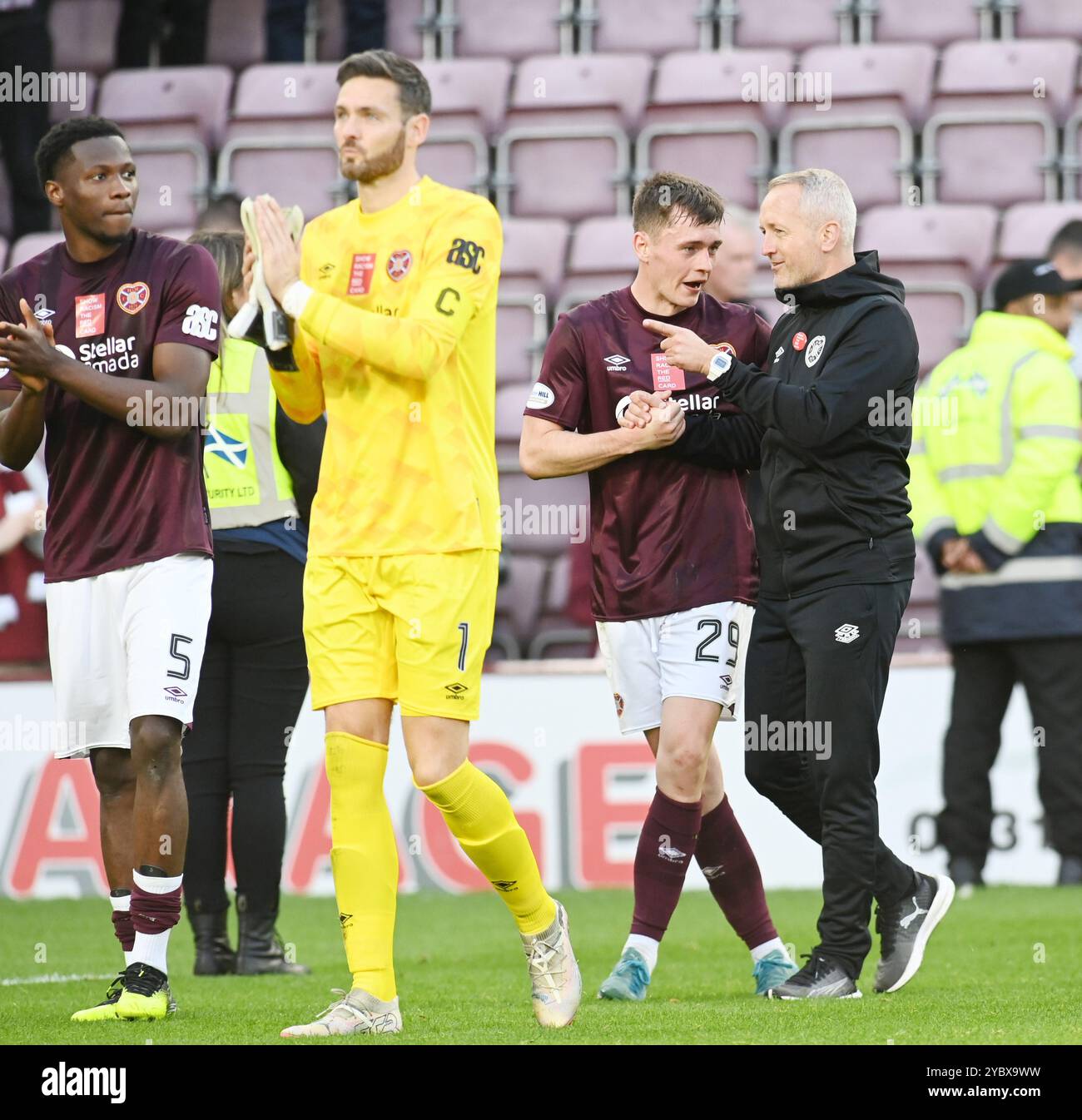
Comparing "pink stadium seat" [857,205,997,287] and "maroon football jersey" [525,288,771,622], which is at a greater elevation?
"pink stadium seat" [857,205,997,287]

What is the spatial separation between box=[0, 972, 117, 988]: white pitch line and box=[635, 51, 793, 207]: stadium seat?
712cm

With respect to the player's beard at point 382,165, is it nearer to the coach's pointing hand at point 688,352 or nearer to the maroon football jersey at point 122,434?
the maroon football jersey at point 122,434

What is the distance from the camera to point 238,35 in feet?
45.3

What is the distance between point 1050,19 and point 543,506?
5.53m

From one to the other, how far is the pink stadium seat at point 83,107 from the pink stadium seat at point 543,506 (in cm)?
456

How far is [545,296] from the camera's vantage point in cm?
1146

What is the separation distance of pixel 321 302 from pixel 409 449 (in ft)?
1.41

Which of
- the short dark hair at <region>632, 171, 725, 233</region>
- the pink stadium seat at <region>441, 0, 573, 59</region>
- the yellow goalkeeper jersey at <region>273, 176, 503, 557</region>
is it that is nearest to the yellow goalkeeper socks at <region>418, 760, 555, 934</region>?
the yellow goalkeeper jersey at <region>273, 176, 503, 557</region>

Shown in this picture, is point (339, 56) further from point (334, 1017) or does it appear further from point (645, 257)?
point (334, 1017)

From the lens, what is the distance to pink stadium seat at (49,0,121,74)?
13.6 metres

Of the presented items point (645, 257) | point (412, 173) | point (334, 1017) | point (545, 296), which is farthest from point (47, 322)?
point (545, 296)

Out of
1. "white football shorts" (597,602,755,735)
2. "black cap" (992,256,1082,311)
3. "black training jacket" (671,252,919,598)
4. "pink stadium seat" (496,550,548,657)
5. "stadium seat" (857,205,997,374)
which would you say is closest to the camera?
"black training jacket" (671,252,919,598)

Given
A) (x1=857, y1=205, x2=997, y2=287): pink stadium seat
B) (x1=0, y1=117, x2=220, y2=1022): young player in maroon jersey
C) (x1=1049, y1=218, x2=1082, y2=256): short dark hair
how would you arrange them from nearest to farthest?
(x1=0, y1=117, x2=220, y2=1022): young player in maroon jersey, (x1=1049, y1=218, x2=1082, y2=256): short dark hair, (x1=857, y1=205, x2=997, y2=287): pink stadium seat

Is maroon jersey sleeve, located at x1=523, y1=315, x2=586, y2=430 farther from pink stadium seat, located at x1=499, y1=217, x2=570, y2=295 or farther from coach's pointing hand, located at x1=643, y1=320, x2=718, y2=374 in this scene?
pink stadium seat, located at x1=499, y1=217, x2=570, y2=295
